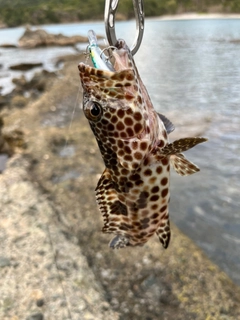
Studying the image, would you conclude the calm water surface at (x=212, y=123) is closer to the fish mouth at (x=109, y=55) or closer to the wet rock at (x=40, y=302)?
the fish mouth at (x=109, y=55)

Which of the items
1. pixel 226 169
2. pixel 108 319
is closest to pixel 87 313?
pixel 108 319

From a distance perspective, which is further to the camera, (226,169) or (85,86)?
(226,169)

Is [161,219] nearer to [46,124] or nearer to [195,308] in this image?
[195,308]

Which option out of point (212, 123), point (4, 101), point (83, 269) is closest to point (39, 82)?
point (4, 101)

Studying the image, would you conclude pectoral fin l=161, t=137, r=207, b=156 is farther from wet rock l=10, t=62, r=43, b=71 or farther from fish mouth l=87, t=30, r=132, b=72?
wet rock l=10, t=62, r=43, b=71

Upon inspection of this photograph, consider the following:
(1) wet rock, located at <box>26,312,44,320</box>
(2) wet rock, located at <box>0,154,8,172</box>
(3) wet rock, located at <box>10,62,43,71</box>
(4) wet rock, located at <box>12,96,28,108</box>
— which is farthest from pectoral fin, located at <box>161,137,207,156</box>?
(3) wet rock, located at <box>10,62,43,71</box>

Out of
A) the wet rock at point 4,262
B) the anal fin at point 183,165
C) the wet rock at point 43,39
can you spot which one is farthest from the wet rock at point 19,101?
the wet rock at point 43,39

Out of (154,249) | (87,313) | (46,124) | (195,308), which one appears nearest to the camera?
(87,313)
